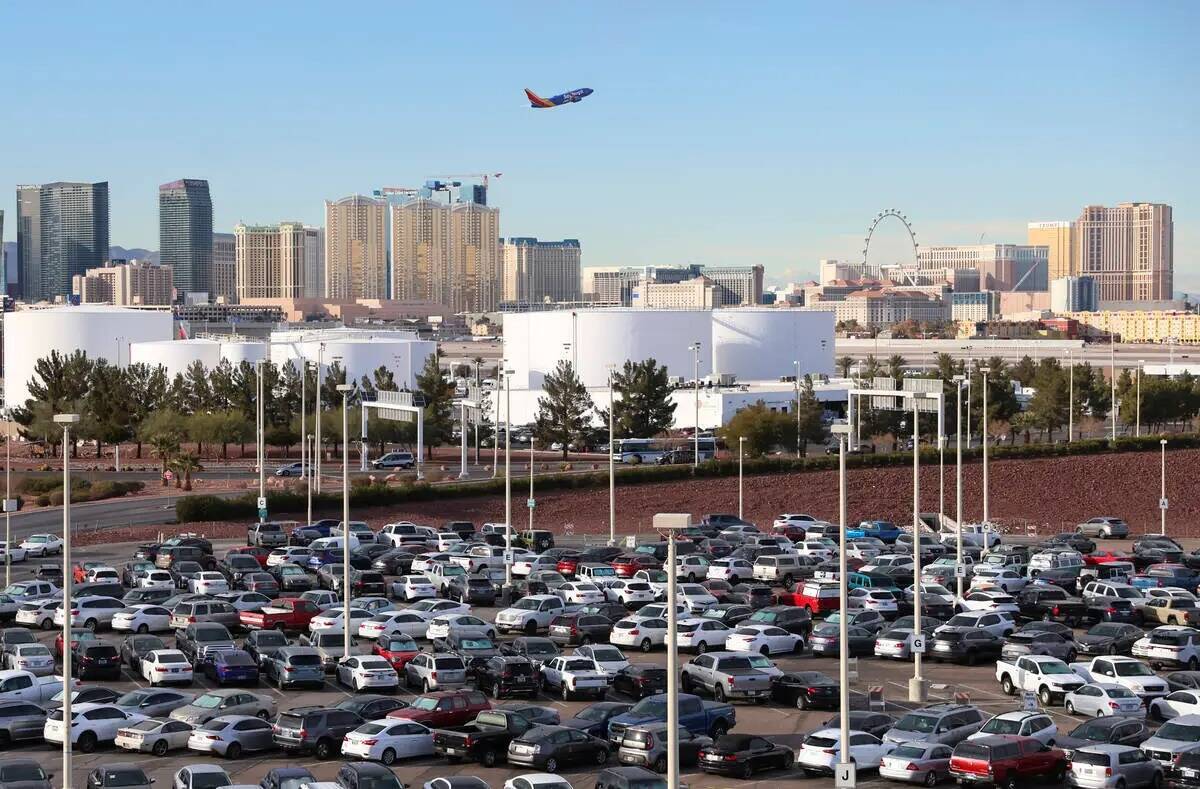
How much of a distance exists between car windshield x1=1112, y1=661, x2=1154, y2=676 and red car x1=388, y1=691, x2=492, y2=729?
439 inches

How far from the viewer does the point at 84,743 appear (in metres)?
25.0

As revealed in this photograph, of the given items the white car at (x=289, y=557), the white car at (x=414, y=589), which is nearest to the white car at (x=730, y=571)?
the white car at (x=414, y=589)

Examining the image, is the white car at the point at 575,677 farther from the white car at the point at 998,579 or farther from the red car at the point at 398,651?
the white car at the point at 998,579

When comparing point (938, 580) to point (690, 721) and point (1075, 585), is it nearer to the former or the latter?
point (1075, 585)

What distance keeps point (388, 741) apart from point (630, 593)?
1478 centimetres

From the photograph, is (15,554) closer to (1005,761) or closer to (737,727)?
(737,727)

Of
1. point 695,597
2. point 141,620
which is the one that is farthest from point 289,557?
point 695,597

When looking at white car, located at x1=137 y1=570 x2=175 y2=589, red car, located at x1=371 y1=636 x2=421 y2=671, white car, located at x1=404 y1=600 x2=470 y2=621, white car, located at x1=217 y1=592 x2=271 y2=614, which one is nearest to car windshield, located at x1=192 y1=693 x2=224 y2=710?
red car, located at x1=371 y1=636 x2=421 y2=671

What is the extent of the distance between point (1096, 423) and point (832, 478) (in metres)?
33.0

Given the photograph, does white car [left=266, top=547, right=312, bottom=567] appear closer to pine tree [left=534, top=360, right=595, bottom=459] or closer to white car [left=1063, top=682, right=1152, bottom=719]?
white car [left=1063, top=682, right=1152, bottom=719]

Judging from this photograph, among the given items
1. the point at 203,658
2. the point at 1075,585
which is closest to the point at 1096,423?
the point at 1075,585

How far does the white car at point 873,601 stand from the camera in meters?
37.2

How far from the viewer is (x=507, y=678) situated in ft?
94.0

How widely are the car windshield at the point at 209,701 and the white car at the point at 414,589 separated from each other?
Answer: 42.6 feet
